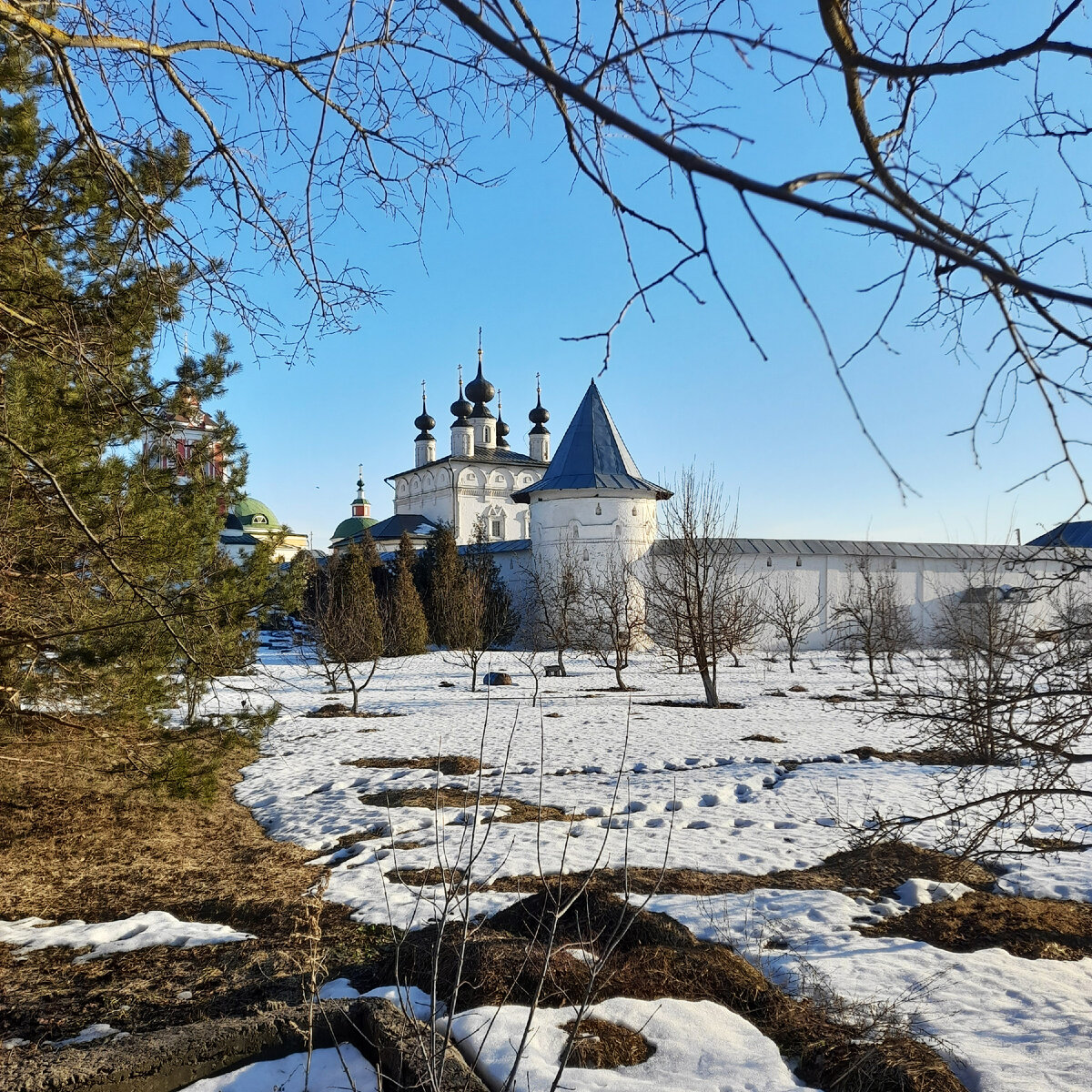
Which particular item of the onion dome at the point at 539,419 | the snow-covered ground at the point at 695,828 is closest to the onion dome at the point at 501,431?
the onion dome at the point at 539,419

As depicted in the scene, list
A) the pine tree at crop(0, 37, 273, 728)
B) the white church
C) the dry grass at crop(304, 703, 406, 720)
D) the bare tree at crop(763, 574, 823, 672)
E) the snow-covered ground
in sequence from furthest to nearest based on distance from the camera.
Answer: the white church → the bare tree at crop(763, 574, 823, 672) → the dry grass at crop(304, 703, 406, 720) → the pine tree at crop(0, 37, 273, 728) → the snow-covered ground

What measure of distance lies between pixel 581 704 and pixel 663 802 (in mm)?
7432

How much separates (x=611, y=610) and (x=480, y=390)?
31.8m

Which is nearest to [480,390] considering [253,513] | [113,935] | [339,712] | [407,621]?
[253,513]

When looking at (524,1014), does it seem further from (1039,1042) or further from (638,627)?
(638,627)

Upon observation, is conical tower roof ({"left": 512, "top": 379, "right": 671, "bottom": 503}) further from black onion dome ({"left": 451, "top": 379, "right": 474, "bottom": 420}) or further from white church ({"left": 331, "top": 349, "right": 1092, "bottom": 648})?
black onion dome ({"left": 451, "top": 379, "right": 474, "bottom": 420})

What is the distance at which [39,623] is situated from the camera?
13.1 ft

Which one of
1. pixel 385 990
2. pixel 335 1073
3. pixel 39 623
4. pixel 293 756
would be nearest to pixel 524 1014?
pixel 385 990

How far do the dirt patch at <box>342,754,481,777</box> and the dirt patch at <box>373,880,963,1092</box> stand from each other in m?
5.36

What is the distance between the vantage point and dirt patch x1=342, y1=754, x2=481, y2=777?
362 inches

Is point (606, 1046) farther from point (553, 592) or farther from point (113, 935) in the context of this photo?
point (553, 592)

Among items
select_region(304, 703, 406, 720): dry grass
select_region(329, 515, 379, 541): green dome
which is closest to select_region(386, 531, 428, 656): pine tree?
select_region(304, 703, 406, 720): dry grass

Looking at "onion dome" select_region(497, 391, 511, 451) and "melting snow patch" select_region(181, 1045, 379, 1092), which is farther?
"onion dome" select_region(497, 391, 511, 451)

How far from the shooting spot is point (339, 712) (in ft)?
47.8
